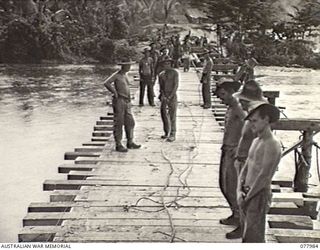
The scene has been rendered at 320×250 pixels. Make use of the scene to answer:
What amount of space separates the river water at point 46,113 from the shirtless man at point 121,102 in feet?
5.16

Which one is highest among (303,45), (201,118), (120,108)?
(303,45)

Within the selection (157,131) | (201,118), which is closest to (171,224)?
(157,131)

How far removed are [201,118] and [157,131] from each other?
1.28 m

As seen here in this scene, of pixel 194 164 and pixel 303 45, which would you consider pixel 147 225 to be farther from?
pixel 303 45

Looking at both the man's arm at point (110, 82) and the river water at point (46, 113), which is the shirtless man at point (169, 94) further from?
the river water at point (46, 113)

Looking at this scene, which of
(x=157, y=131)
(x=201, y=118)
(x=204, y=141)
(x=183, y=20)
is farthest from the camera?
(x=183, y=20)

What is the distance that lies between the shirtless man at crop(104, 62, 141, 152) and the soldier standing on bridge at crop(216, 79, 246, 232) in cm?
242

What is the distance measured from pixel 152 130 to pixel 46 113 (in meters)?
5.14

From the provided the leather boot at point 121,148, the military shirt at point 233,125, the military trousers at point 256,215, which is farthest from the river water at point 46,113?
the military trousers at point 256,215

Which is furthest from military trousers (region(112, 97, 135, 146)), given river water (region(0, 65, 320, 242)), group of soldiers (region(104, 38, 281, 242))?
river water (region(0, 65, 320, 242))

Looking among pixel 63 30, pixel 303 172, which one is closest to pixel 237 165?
pixel 303 172

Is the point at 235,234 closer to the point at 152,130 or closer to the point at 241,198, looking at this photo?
the point at 241,198

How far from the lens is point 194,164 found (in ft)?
20.3

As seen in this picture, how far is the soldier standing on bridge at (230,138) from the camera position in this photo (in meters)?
3.91
